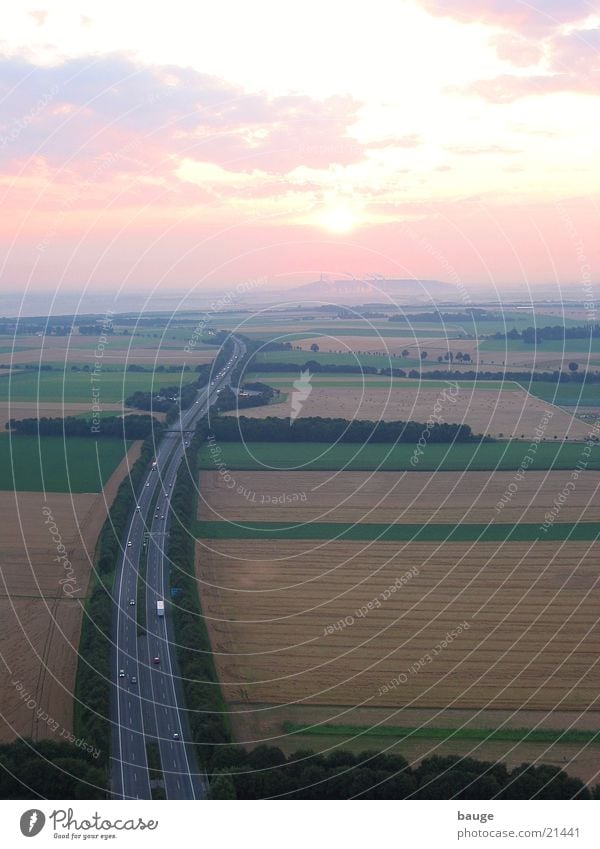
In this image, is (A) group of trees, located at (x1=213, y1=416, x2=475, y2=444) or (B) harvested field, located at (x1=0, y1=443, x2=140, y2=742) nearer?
(B) harvested field, located at (x1=0, y1=443, x2=140, y2=742)

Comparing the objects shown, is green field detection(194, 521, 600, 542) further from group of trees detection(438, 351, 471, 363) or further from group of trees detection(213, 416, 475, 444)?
group of trees detection(438, 351, 471, 363)

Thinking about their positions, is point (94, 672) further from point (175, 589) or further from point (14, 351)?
point (14, 351)

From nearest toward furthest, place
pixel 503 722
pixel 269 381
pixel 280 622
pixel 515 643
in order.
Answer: pixel 503 722
pixel 515 643
pixel 280 622
pixel 269 381

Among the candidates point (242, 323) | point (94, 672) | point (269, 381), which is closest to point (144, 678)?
point (94, 672)

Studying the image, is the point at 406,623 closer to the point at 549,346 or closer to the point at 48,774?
the point at 48,774

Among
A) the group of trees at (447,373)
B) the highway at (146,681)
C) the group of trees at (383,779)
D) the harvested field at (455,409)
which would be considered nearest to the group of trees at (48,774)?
the highway at (146,681)

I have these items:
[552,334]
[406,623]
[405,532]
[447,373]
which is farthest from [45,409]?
[552,334]

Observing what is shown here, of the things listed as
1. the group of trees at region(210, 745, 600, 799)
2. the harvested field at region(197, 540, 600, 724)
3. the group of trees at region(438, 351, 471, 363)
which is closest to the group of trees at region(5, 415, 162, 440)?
the harvested field at region(197, 540, 600, 724)
